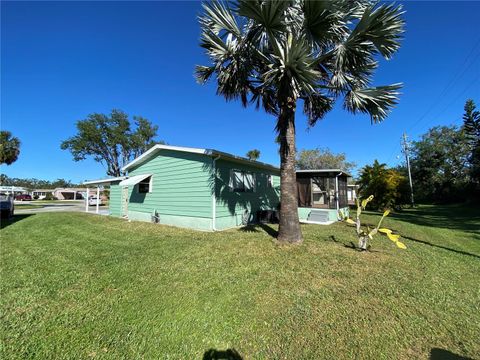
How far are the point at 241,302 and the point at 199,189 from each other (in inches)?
264

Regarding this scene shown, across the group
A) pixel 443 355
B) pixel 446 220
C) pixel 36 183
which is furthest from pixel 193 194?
pixel 36 183

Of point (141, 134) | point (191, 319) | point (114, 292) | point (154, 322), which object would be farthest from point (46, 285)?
point (141, 134)

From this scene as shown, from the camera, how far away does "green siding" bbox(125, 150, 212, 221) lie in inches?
390

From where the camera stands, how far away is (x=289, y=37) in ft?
21.5

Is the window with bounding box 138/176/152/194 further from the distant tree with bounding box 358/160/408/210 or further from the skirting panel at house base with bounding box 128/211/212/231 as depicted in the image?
the distant tree with bounding box 358/160/408/210

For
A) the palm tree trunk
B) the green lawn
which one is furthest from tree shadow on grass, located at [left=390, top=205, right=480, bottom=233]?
the palm tree trunk

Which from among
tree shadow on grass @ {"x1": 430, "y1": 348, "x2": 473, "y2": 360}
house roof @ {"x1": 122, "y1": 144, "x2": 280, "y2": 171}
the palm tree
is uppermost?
the palm tree

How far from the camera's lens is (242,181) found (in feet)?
37.6

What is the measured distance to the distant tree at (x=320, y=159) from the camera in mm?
40031

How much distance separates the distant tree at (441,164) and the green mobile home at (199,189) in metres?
27.2

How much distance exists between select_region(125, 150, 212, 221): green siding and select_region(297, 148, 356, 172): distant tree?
31.7 m

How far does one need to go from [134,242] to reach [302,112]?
7.52 m

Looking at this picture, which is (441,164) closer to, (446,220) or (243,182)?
(446,220)

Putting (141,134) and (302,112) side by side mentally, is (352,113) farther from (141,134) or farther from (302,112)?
(141,134)
